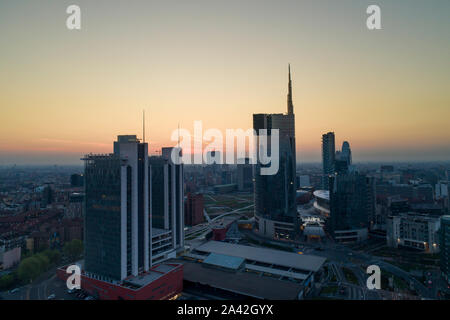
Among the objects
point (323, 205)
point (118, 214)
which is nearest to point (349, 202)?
point (323, 205)

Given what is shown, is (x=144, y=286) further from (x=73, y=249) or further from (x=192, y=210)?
(x=192, y=210)

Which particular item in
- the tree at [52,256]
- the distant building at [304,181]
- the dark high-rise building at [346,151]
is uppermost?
the dark high-rise building at [346,151]

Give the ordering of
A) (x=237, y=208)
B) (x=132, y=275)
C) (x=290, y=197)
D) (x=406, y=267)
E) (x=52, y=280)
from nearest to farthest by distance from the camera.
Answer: (x=132, y=275)
(x=52, y=280)
(x=406, y=267)
(x=290, y=197)
(x=237, y=208)

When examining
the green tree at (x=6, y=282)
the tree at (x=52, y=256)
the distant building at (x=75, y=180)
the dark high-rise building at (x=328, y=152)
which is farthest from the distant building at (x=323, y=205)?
the distant building at (x=75, y=180)

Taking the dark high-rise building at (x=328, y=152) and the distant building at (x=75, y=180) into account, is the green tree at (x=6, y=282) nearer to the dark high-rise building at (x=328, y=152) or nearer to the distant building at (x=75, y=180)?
the distant building at (x=75, y=180)

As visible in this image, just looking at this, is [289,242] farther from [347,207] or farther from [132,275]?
[132,275]

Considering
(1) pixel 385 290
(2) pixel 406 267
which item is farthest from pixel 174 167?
(2) pixel 406 267

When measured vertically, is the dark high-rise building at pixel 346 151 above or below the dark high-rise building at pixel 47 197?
above
